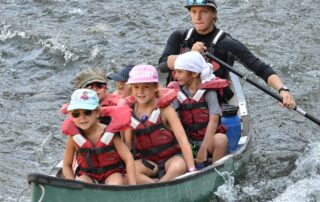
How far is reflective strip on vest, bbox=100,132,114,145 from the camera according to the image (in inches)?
227

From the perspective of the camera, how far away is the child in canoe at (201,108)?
665 cm

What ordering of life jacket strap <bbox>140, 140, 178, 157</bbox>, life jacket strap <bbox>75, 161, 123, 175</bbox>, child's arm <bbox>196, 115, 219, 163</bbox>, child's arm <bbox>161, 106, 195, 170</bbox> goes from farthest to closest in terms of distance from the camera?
child's arm <bbox>196, 115, 219, 163</bbox>, life jacket strap <bbox>140, 140, 178, 157</bbox>, child's arm <bbox>161, 106, 195, 170</bbox>, life jacket strap <bbox>75, 161, 123, 175</bbox>

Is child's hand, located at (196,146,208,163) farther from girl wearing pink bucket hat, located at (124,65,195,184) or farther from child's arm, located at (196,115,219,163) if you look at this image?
girl wearing pink bucket hat, located at (124,65,195,184)

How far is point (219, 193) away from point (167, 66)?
4.72 feet

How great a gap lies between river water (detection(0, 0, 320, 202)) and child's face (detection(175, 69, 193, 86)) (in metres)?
1.02

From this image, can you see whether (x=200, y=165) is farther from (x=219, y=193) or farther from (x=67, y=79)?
(x=67, y=79)

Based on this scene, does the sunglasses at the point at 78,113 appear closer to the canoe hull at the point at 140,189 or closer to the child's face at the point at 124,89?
the canoe hull at the point at 140,189

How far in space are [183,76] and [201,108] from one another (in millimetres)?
356

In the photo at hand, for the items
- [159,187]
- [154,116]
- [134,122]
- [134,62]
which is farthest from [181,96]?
[134,62]

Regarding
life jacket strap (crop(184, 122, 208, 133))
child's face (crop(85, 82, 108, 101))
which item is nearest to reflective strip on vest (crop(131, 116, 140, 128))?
child's face (crop(85, 82, 108, 101))

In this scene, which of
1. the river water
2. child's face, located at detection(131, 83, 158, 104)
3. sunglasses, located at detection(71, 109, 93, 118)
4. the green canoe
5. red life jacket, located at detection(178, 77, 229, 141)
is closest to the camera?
the green canoe

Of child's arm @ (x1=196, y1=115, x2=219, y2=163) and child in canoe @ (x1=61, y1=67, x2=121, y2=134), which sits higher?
child in canoe @ (x1=61, y1=67, x2=121, y2=134)

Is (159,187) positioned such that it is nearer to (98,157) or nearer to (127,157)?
(127,157)

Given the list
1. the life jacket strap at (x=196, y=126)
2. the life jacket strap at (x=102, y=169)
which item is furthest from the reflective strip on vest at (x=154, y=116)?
the life jacket strap at (x=196, y=126)
